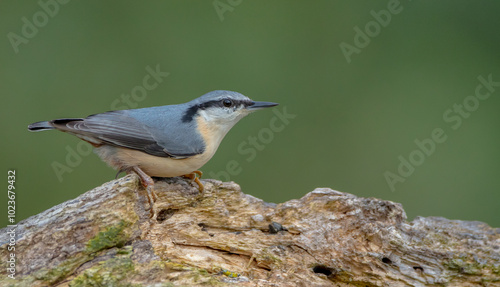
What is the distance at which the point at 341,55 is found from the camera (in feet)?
17.6

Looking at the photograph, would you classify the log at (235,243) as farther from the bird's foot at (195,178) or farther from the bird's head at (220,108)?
the bird's head at (220,108)

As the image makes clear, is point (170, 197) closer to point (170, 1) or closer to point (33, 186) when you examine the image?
point (33, 186)

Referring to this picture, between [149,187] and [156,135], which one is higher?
[156,135]

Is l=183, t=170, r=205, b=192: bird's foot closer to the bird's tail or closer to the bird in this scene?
the bird

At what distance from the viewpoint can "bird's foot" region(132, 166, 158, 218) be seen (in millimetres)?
3074

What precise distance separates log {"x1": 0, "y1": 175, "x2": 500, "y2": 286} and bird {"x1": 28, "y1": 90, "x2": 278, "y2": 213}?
0.50 ft

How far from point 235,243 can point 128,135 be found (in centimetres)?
94

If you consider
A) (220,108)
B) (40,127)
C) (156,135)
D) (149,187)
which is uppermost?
(220,108)

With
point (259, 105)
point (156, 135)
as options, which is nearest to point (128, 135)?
point (156, 135)

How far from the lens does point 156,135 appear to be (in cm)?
344

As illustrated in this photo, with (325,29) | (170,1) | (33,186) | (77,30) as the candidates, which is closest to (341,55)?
(325,29)

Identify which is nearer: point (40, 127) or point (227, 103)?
point (40, 127)

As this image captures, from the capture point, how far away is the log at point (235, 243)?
107 inches

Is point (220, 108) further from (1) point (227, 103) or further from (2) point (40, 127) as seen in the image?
(2) point (40, 127)
